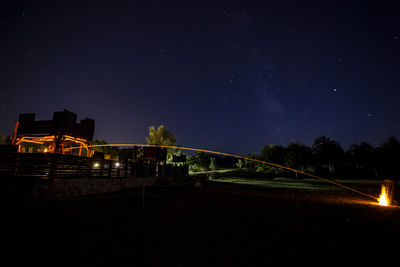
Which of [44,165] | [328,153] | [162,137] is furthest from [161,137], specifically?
[328,153]

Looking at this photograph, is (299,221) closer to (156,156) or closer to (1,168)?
(1,168)

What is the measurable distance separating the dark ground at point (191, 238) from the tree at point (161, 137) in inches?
1474

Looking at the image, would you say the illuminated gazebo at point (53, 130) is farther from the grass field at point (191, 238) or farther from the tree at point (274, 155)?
the tree at point (274, 155)

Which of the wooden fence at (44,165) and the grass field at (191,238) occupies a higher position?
the wooden fence at (44,165)

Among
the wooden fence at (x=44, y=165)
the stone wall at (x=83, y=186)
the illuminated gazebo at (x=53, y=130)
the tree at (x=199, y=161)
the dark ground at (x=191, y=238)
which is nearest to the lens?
the dark ground at (x=191, y=238)

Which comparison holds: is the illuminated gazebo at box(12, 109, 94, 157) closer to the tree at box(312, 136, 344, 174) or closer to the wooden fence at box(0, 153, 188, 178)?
the wooden fence at box(0, 153, 188, 178)

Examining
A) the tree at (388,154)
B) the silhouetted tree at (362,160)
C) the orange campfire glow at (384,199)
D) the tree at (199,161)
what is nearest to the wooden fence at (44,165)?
the orange campfire glow at (384,199)

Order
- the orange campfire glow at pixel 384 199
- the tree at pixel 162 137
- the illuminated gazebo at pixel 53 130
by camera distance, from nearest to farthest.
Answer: the orange campfire glow at pixel 384 199 → the illuminated gazebo at pixel 53 130 → the tree at pixel 162 137

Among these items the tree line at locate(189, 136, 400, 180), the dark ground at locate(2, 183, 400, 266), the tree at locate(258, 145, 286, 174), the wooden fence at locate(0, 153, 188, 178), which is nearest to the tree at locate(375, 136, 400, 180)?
the tree line at locate(189, 136, 400, 180)

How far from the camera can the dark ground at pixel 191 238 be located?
4391mm

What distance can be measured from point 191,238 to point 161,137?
137ft

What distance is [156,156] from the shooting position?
71.4 ft

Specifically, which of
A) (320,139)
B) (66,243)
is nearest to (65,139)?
(66,243)

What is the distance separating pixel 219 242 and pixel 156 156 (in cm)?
1709
